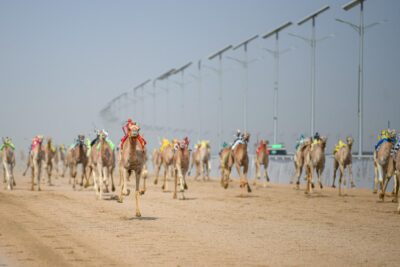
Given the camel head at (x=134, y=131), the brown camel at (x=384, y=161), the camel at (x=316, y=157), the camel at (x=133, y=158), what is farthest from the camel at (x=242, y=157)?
the camel head at (x=134, y=131)

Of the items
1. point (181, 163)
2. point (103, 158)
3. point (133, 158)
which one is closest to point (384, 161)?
point (181, 163)

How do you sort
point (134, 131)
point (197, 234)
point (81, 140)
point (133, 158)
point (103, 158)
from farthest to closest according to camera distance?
point (81, 140), point (103, 158), point (133, 158), point (134, 131), point (197, 234)


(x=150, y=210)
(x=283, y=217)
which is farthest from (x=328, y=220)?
(x=150, y=210)

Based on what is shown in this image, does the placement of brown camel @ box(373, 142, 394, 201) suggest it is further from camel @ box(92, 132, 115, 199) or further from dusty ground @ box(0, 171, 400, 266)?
camel @ box(92, 132, 115, 199)

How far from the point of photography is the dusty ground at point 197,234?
12617 mm

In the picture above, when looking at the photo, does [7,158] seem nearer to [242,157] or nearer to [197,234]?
[242,157]

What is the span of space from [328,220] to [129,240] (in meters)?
6.92

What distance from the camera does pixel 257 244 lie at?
14539 mm

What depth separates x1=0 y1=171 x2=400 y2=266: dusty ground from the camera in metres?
12.6

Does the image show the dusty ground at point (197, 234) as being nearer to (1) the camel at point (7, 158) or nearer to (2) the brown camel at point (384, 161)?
(2) the brown camel at point (384, 161)

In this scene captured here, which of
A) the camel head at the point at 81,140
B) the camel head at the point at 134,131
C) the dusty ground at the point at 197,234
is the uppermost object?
the camel head at the point at 81,140

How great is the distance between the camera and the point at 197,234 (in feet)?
52.9

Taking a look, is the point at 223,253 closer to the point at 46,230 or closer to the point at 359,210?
the point at 46,230

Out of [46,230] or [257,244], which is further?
[46,230]
